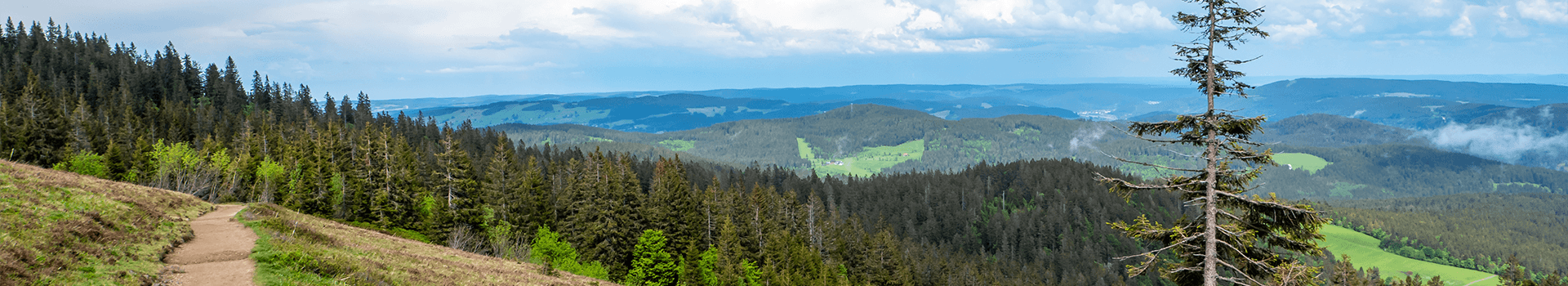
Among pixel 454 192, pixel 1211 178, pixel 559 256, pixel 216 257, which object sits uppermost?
A: pixel 1211 178

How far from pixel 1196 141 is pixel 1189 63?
232 cm

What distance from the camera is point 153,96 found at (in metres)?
167

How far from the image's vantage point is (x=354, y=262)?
28172 millimetres

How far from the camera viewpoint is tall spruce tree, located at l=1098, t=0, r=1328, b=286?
18531 mm

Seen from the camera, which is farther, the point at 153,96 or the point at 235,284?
the point at 153,96

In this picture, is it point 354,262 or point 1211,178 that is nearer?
point 1211,178

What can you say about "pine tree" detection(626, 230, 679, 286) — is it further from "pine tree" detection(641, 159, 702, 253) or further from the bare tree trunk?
the bare tree trunk

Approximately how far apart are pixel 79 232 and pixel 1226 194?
36.4m

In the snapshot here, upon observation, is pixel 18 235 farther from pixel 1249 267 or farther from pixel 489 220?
pixel 489 220

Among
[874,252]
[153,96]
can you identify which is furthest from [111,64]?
[874,252]

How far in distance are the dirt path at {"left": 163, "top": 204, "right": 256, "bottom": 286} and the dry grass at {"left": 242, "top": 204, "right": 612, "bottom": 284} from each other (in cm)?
54

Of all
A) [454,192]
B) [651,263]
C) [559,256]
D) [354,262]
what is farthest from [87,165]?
[354,262]

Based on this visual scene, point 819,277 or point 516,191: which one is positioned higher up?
point 516,191

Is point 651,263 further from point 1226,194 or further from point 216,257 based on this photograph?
point 1226,194
